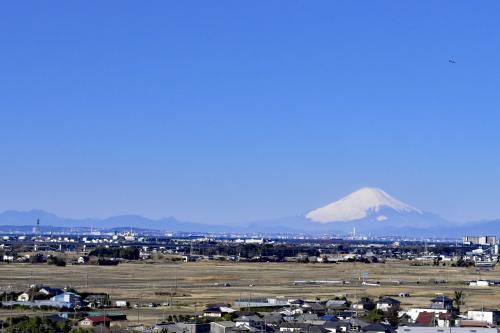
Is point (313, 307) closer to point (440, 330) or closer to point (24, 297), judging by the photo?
point (440, 330)

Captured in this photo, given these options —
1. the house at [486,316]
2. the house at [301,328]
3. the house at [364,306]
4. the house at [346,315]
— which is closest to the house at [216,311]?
the house at [346,315]

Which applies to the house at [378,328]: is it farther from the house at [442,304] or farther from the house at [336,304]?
the house at [336,304]

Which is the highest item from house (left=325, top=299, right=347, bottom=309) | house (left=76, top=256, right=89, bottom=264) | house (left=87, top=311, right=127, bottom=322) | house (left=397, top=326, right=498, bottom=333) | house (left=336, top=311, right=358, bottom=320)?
house (left=76, top=256, right=89, bottom=264)

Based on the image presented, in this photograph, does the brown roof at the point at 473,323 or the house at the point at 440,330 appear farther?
the brown roof at the point at 473,323

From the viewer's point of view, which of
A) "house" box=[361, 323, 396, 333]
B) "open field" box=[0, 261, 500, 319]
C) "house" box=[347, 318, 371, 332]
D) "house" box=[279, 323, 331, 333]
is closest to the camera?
"house" box=[361, 323, 396, 333]

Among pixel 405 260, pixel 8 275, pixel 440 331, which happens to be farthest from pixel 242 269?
pixel 440 331

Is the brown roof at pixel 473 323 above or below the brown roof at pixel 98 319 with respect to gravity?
above

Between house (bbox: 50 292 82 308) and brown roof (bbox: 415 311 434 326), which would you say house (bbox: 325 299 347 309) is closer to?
brown roof (bbox: 415 311 434 326)

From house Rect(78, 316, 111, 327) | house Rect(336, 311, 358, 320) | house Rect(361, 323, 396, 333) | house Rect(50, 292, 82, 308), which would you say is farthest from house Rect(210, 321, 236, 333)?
house Rect(50, 292, 82, 308)
